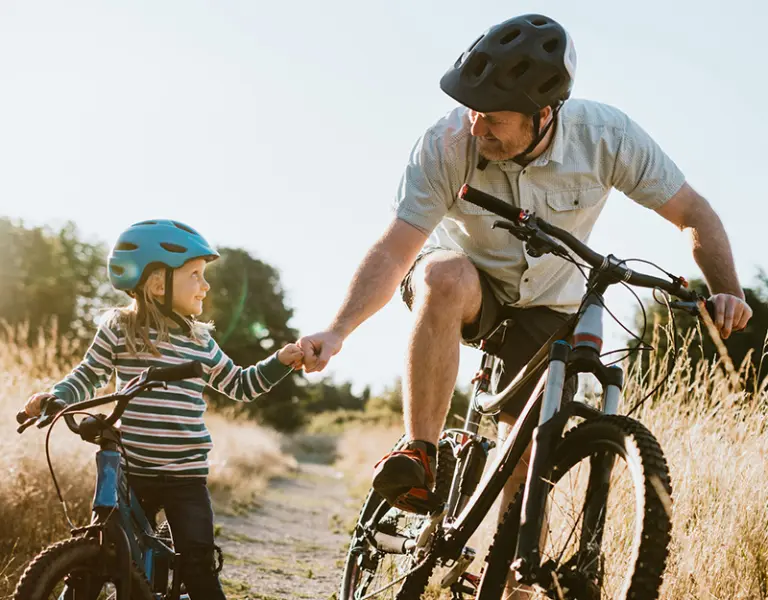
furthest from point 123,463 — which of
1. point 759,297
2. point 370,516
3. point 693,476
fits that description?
point 759,297

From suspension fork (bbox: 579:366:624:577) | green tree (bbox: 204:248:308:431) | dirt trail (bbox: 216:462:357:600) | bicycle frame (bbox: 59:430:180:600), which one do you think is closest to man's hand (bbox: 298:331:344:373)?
bicycle frame (bbox: 59:430:180:600)

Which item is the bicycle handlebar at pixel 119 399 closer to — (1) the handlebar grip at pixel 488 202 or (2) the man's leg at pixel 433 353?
(2) the man's leg at pixel 433 353

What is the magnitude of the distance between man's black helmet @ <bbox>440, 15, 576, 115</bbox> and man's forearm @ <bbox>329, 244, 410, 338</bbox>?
2.13 feet

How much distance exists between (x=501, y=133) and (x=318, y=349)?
1.04 m

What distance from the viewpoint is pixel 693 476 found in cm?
430

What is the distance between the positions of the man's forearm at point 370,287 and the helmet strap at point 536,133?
60 centimetres

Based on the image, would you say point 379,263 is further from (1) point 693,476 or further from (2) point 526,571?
(1) point 693,476

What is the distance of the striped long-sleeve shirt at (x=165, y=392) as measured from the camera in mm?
3387

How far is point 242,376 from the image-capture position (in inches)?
142

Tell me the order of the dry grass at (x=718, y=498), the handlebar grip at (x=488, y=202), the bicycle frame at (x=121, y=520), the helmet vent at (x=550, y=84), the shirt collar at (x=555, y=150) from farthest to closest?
the dry grass at (x=718, y=498) → the shirt collar at (x=555, y=150) → the helmet vent at (x=550, y=84) → the bicycle frame at (x=121, y=520) → the handlebar grip at (x=488, y=202)

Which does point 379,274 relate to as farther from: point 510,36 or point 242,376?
point 510,36

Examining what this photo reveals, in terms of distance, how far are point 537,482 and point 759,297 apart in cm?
776

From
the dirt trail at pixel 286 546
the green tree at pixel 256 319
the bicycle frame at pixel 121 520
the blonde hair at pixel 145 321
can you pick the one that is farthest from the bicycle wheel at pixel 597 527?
the green tree at pixel 256 319

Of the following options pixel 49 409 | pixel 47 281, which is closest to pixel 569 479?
pixel 49 409
